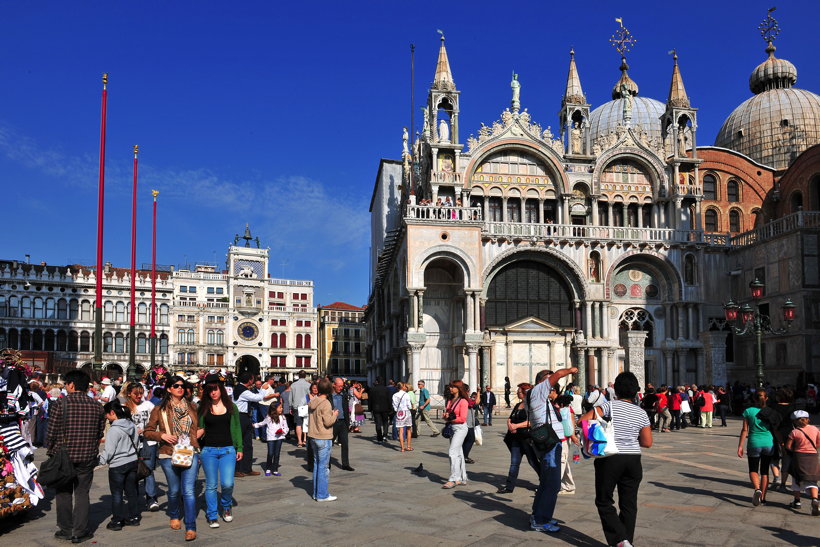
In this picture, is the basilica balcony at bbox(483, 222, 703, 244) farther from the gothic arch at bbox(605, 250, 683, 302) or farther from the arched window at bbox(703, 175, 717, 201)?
the arched window at bbox(703, 175, 717, 201)

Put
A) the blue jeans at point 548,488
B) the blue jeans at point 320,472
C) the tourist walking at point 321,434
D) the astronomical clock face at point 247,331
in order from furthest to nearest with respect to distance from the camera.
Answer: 1. the astronomical clock face at point 247,331
2. the blue jeans at point 320,472
3. the tourist walking at point 321,434
4. the blue jeans at point 548,488

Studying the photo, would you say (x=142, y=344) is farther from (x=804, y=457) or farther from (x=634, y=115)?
(x=804, y=457)

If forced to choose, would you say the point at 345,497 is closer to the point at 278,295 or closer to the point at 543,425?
the point at 543,425

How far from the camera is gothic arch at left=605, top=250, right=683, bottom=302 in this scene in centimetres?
3562

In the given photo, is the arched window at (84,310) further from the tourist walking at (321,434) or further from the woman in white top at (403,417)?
the tourist walking at (321,434)

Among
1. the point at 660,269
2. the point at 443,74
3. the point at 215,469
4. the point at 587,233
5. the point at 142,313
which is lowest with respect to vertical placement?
the point at 215,469

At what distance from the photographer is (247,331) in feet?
279

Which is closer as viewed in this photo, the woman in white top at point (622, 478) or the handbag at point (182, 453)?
the woman in white top at point (622, 478)

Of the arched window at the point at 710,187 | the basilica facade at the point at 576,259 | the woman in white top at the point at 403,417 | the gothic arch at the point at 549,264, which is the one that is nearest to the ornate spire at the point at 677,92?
the basilica facade at the point at 576,259

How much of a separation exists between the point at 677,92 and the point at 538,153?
9.42 metres

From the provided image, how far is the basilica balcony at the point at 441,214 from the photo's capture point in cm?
3259

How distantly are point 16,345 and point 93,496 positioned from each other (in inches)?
2770

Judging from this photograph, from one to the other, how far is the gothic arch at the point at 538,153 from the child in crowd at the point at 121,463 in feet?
94.4

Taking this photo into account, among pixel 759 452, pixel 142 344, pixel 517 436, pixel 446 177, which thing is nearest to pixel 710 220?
pixel 446 177
